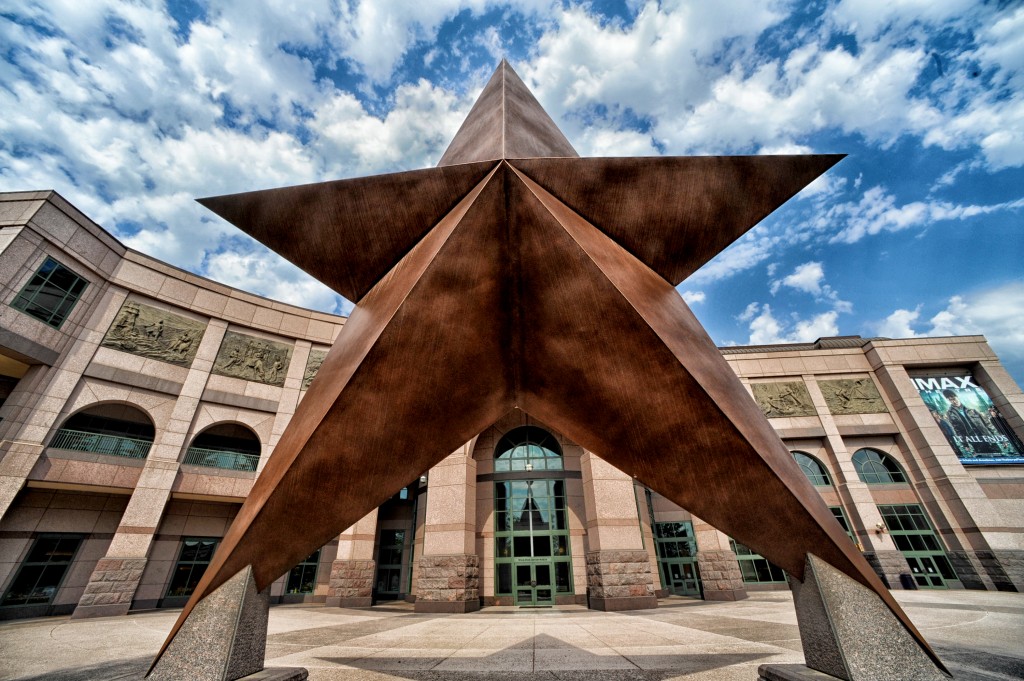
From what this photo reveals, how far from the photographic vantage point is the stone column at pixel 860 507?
67.7ft

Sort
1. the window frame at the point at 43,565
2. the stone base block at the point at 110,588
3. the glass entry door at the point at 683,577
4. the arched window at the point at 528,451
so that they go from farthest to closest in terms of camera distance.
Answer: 1. the glass entry door at the point at 683,577
2. the arched window at the point at 528,451
3. the window frame at the point at 43,565
4. the stone base block at the point at 110,588

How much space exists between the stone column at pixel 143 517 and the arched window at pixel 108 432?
3.73ft

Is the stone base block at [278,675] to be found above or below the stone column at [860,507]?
below

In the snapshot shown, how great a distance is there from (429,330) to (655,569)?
2033 cm

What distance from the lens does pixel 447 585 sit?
15.3 meters

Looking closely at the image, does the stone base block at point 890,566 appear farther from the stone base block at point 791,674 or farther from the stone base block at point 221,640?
the stone base block at point 221,640

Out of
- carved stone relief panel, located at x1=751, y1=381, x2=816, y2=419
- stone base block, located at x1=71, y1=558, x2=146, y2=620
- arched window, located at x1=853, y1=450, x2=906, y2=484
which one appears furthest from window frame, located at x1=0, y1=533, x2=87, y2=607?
arched window, located at x1=853, y1=450, x2=906, y2=484

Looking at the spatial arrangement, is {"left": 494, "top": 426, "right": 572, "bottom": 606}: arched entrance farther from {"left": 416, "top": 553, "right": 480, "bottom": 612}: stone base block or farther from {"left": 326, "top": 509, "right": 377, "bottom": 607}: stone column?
{"left": 326, "top": 509, "right": 377, "bottom": 607}: stone column

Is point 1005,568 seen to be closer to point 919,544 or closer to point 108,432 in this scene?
point 919,544

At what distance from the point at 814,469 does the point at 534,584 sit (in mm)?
17917

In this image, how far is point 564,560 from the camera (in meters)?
17.3

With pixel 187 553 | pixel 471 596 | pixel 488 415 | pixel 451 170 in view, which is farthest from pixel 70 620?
pixel 451 170

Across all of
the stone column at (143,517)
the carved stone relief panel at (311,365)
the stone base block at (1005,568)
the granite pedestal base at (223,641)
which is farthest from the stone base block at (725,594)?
the stone column at (143,517)

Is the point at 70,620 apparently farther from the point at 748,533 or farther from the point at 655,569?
Result: the point at 655,569
